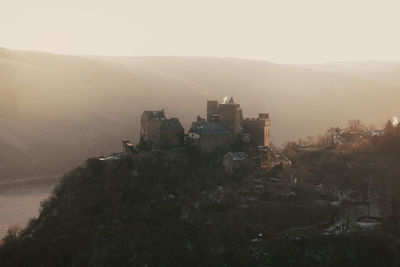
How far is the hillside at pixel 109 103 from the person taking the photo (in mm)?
96188

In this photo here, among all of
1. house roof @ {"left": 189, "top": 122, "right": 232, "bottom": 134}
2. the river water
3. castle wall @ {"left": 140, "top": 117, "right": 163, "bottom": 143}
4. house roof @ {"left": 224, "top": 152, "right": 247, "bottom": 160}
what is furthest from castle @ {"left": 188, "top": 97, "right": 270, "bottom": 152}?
the river water

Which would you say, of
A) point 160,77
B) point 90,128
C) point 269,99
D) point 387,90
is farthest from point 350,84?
point 90,128

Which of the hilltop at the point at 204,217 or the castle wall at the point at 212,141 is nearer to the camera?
the hilltop at the point at 204,217

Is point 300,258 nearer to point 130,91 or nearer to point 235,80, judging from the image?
point 130,91

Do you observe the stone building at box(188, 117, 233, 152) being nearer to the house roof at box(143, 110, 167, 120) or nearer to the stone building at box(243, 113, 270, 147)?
the house roof at box(143, 110, 167, 120)

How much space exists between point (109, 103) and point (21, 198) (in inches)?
2967

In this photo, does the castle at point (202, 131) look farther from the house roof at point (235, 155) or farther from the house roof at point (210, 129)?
the house roof at point (235, 155)

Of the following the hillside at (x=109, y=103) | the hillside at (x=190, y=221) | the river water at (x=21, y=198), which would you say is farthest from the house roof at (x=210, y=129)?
the hillside at (x=109, y=103)

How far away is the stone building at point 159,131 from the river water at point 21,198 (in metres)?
18.8

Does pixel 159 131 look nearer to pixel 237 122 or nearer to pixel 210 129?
pixel 210 129

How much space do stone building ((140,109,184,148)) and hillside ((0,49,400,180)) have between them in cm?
4545

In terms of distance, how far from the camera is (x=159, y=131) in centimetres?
4581

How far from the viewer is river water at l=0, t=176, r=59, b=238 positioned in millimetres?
52625

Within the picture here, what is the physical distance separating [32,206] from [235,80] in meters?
148
